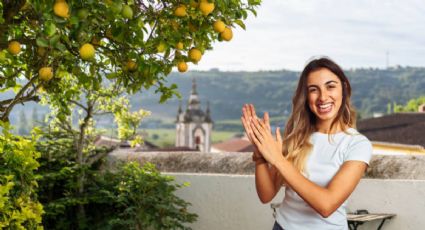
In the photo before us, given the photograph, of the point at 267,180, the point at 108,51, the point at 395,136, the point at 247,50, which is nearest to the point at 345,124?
the point at 267,180

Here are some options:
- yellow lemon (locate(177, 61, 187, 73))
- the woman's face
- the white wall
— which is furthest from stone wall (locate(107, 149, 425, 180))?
the woman's face

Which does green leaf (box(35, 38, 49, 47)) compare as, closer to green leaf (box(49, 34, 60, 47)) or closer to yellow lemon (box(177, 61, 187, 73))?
green leaf (box(49, 34, 60, 47))

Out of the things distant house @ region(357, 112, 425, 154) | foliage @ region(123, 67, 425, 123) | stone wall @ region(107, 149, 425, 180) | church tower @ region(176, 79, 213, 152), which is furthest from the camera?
foliage @ region(123, 67, 425, 123)

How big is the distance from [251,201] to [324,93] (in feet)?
9.94

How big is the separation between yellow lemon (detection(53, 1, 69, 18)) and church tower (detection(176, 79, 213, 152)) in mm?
78182

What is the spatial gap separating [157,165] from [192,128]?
7603cm

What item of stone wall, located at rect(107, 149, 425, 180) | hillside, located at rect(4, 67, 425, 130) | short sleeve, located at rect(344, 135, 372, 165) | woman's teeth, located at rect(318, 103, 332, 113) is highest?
hillside, located at rect(4, 67, 425, 130)

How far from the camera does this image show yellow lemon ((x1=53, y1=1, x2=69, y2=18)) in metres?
2.57

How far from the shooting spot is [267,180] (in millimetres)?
2586

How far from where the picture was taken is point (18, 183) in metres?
4.04

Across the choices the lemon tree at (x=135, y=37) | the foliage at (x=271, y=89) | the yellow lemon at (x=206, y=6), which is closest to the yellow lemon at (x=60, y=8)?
the lemon tree at (x=135, y=37)

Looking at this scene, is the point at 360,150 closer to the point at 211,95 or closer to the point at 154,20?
the point at 154,20

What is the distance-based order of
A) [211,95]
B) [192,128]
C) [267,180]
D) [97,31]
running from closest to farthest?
[267,180] → [97,31] → [192,128] → [211,95]

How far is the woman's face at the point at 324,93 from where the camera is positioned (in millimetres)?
2521
